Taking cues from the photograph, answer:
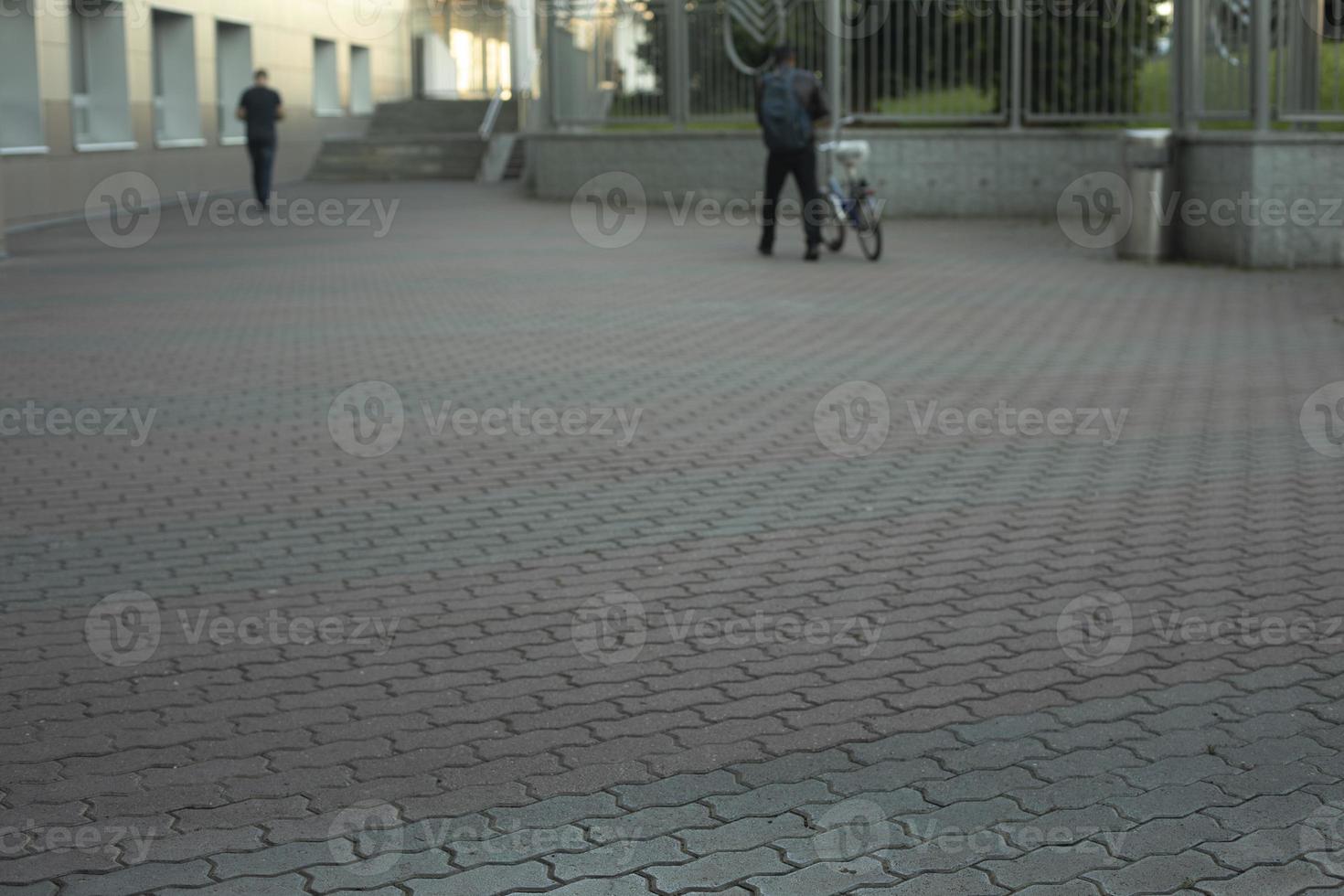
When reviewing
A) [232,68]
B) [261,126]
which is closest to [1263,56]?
[261,126]

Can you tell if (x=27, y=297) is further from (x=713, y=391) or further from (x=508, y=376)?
(x=713, y=391)

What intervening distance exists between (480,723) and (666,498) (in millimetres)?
2868

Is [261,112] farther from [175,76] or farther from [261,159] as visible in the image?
[175,76]

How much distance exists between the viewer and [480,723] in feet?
15.7

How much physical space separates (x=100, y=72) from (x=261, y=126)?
2.97m

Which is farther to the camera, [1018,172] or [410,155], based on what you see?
[410,155]

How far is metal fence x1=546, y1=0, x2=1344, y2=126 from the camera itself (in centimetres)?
2256

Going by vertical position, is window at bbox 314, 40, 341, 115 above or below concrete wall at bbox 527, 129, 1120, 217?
above

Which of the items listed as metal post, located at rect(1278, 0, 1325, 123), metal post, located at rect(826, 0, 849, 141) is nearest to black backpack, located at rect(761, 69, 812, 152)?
metal post, located at rect(1278, 0, 1325, 123)

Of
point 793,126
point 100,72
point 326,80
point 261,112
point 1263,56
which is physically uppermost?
point 326,80

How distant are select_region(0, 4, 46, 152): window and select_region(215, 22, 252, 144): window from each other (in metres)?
8.59

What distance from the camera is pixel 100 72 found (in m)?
26.7

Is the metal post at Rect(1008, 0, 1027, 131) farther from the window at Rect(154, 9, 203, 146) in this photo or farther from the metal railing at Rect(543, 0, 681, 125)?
the window at Rect(154, 9, 203, 146)

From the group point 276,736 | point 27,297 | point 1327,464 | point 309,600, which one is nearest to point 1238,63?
point 1327,464
